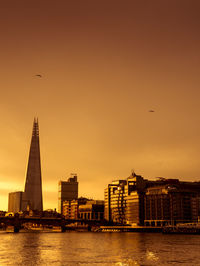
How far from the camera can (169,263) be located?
A: 82.8 meters

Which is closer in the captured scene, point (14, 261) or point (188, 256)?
point (14, 261)

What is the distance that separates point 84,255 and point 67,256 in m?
4.27

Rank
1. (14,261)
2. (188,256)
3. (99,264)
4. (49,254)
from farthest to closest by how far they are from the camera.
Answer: (49,254)
(188,256)
(14,261)
(99,264)

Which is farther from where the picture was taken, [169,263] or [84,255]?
[84,255]

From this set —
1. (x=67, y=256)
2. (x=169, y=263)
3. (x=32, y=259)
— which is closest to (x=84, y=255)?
(x=67, y=256)

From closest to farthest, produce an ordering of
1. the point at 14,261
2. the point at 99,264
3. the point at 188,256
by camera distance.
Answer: the point at 99,264, the point at 14,261, the point at 188,256

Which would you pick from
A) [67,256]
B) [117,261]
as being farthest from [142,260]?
[67,256]

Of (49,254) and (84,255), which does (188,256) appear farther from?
(49,254)

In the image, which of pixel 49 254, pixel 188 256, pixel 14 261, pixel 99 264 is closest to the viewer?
pixel 99 264

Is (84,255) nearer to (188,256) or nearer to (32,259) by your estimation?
(32,259)

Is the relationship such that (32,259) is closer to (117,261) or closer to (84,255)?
(84,255)

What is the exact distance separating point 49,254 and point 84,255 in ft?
32.3

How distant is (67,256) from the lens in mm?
96812

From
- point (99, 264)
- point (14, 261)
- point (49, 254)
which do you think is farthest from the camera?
point (49, 254)
